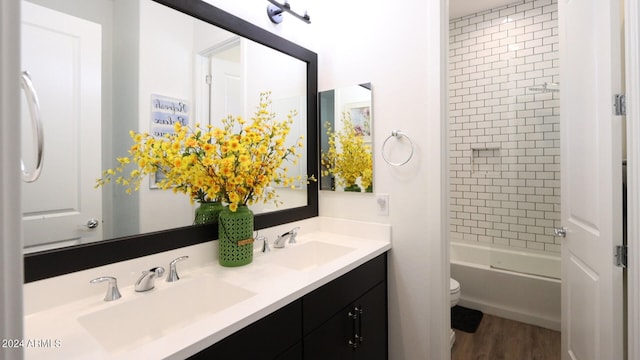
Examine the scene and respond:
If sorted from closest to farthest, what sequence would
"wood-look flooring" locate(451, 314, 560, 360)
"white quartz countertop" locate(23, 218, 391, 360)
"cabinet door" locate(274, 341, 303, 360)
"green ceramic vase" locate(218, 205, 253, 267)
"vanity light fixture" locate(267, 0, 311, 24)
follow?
"white quartz countertop" locate(23, 218, 391, 360)
"cabinet door" locate(274, 341, 303, 360)
"green ceramic vase" locate(218, 205, 253, 267)
"vanity light fixture" locate(267, 0, 311, 24)
"wood-look flooring" locate(451, 314, 560, 360)

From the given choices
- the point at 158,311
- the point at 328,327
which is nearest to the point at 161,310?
the point at 158,311

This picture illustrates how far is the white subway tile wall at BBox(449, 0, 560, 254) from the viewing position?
276 cm

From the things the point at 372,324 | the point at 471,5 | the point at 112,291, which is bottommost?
the point at 372,324

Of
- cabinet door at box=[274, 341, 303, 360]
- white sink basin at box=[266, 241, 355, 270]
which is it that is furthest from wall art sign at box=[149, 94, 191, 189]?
cabinet door at box=[274, 341, 303, 360]

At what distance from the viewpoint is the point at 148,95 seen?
1212 mm

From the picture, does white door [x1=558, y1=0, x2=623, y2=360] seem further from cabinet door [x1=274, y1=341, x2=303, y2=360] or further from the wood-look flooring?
cabinet door [x1=274, y1=341, x2=303, y2=360]

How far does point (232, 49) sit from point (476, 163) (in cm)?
267

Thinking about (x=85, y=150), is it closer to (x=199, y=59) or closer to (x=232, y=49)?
(x=199, y=59)

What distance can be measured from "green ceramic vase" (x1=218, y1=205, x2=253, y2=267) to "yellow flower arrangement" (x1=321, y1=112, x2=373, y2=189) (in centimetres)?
73

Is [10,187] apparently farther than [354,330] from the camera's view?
No

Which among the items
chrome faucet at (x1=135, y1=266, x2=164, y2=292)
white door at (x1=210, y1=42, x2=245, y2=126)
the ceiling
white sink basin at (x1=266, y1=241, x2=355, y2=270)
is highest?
the ceiling

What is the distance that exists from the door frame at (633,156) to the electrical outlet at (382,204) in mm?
975

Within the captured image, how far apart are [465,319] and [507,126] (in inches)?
73.7

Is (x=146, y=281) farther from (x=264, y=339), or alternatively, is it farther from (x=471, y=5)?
(x=471, y=5)
